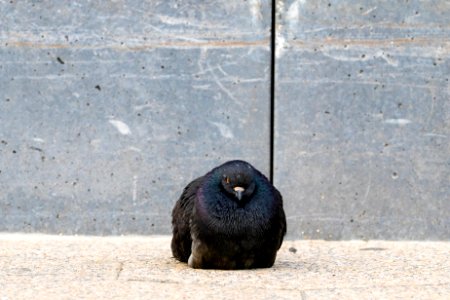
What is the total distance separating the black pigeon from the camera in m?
6.31

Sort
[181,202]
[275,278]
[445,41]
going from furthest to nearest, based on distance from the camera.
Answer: [445,41] → [181,202] → [275,278]

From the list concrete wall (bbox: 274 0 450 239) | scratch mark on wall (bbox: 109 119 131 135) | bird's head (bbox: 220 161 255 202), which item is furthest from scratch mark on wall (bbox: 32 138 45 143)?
bird's head (bbox: 220 161 255 202)

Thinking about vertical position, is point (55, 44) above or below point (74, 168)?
above

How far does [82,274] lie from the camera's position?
611 cm

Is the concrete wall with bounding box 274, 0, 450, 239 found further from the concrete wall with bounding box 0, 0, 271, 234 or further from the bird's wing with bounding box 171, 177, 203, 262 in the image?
the bird's wing with bounding box 171, 177, 203, 262

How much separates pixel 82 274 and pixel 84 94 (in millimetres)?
1791

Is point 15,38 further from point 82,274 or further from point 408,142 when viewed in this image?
point 408,142

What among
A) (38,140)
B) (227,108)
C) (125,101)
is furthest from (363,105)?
(38,140)

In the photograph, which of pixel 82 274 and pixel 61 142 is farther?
pixel 61 142

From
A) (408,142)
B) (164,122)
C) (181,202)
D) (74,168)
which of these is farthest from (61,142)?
(408,142)

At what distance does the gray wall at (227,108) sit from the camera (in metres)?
7.55

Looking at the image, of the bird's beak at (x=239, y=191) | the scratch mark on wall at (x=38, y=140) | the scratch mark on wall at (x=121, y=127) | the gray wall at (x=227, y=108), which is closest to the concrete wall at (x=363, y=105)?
the gray wall at (x=227, y=108)

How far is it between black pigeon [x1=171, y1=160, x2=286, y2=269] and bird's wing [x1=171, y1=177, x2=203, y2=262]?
117 millimetres

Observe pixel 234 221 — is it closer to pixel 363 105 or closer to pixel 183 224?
pixel 183 224
